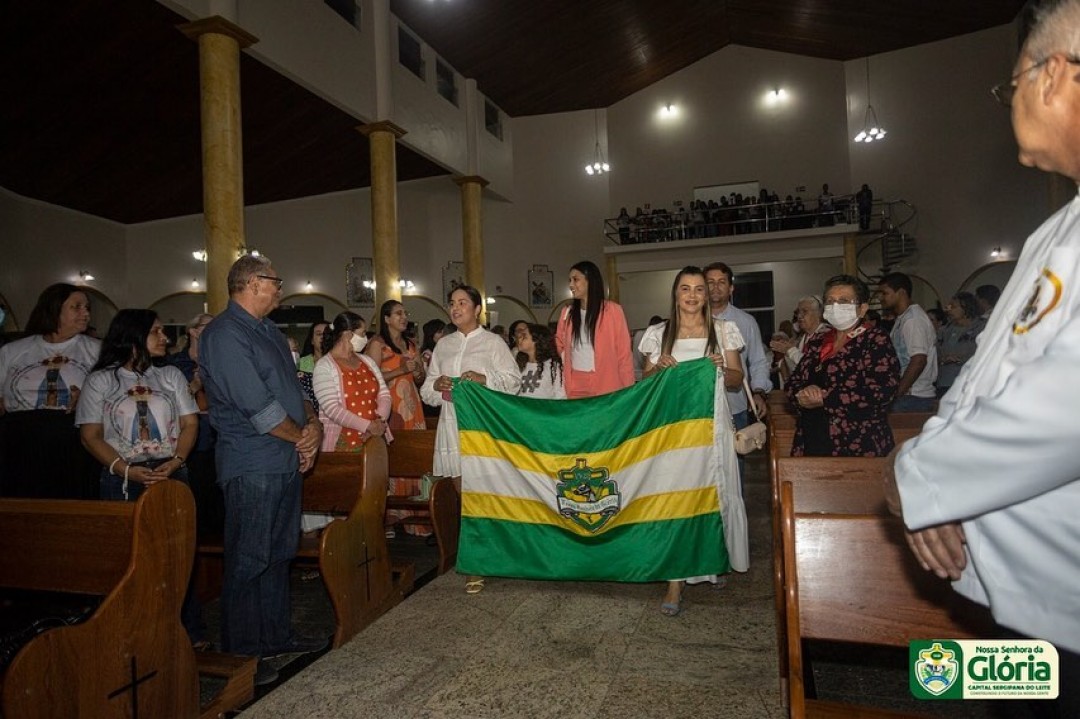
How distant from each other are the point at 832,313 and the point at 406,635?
2684 millimetres

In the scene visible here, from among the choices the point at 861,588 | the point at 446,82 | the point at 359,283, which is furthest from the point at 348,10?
the point at 861,588

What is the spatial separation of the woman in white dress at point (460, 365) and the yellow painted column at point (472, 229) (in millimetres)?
11089

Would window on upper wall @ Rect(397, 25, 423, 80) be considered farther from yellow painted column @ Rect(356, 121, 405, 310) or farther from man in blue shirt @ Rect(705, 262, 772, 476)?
man in blue shirt @ Rect(705, 262, 772, 476)

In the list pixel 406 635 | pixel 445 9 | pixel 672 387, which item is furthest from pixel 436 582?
pixel 445 9

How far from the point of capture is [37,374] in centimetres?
388

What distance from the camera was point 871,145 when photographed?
58.7 ft

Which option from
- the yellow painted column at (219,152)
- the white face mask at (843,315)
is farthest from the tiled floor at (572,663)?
the yellow painted column at (219,152)

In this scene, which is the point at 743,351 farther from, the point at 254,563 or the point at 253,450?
the point at 254,563

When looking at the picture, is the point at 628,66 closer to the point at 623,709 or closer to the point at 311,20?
the point at 311,20

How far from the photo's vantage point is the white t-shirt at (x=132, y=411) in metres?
3.13

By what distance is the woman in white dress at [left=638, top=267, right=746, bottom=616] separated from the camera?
3430 mm

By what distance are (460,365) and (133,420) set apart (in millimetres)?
1861

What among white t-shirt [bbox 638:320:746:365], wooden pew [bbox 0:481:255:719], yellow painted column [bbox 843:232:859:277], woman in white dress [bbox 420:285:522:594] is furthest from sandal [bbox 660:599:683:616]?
yellow painted column [bbox 843:232:859:277]

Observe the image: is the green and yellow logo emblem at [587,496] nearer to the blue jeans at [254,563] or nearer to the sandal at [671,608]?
the sandal at [671,608]
